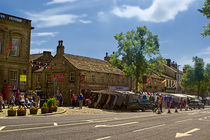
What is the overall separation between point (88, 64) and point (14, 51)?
14.7m

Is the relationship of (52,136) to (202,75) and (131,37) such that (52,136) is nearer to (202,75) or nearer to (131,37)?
(131,37)

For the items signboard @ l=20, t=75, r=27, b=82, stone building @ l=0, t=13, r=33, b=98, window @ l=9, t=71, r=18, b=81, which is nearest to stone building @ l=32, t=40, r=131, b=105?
signboard @ l=20, t=75, r=27, b=82

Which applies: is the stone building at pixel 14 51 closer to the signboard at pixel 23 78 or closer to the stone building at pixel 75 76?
the signboard at pixel 23 78

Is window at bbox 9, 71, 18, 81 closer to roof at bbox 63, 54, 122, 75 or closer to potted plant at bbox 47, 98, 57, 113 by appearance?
roof at bbox 63, 54, 122, 75

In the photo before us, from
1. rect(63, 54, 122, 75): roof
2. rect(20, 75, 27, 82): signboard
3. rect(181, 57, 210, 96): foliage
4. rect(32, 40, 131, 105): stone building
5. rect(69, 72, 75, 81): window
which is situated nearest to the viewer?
rect(20, 75, 27, 82): signboard

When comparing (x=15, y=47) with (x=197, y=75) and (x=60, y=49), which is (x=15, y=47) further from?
(x=197, y=75)

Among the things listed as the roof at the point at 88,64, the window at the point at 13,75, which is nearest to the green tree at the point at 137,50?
the roof at the point at 88,64

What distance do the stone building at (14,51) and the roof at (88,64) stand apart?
31.5 feet

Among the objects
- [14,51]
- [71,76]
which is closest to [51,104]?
[14,51]

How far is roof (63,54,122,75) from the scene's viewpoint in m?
40.5

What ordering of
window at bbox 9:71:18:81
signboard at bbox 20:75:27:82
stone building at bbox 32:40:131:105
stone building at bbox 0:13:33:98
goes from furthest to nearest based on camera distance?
stone building at bbox 32:40:131:105 → signboard at bbox 20:75:27:82 → window at bbox 9:71:18:81 → stone building at bbox 0:13:33:98

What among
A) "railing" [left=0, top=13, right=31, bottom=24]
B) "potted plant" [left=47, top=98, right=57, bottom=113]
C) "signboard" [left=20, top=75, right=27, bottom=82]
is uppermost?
"railing" [left=0, top=13, right=31, bottom=24]

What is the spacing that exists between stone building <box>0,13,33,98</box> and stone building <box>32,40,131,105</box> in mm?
6726

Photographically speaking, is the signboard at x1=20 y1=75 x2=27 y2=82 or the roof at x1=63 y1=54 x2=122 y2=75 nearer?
the signboard at x1=20 y1=75 x2=27 y2=82
